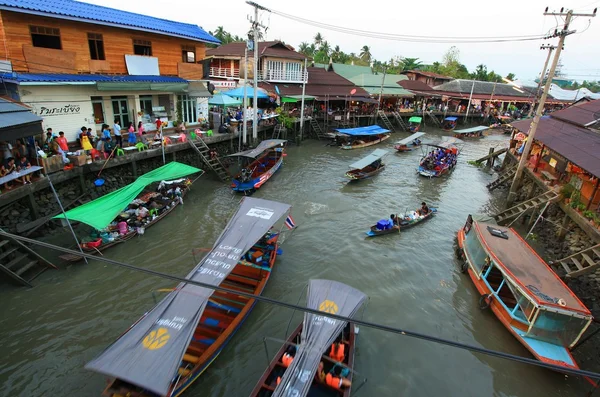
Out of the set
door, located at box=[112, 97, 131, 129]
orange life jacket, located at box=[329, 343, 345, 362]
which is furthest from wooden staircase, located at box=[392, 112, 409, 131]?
orange life jacket, located at box=[329, 343, 345, 362]

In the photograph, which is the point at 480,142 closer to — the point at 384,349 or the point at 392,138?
the point at 392,138

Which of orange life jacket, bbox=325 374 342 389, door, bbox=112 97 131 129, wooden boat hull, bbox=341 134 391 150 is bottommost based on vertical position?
orange life jacket, bbox=325 374 342 389

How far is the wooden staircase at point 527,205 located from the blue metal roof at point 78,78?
75.3 feet

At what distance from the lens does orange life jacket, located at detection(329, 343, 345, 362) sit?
8.50m

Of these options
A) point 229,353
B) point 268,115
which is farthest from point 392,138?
point 229,353

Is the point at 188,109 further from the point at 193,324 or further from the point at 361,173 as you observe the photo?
the point at 193,324

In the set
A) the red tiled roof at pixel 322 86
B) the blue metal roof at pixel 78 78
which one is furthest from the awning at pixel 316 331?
the red tiled roof at pixel 322 86

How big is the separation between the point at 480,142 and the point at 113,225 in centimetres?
4388

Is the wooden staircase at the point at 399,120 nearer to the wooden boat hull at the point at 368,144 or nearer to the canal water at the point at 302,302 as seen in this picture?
the wooden boat hull at the point at 368,144

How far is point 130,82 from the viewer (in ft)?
67.9

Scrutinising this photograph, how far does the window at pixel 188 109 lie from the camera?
86.1 ft

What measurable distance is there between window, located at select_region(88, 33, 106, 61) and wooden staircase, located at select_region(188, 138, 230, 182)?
7112 mm

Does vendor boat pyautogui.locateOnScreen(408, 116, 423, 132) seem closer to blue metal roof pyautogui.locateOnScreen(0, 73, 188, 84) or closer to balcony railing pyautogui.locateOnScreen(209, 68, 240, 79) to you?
balcony railing pyautogui.locateOnScreen(209, 68, 240, 79)

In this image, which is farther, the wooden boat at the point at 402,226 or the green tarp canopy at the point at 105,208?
the wooden boat at the point at 402,226
